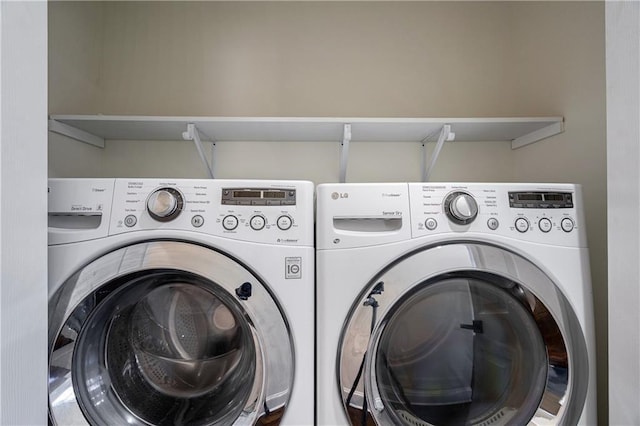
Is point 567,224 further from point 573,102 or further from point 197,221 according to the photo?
point 197,221

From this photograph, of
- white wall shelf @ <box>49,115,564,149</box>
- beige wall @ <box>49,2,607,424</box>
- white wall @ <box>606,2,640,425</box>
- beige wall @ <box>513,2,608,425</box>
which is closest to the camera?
white wall @ <box>606,2,640,425</box>

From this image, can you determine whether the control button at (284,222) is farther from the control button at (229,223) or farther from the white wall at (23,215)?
the white wall at (23,215)

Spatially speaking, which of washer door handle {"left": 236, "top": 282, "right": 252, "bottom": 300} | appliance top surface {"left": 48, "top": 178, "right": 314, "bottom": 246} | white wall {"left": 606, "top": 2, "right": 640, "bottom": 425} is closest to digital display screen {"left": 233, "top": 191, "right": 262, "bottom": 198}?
appliance top surface {"left": 48, "top": 178, "right": 314, "bottom": 246}

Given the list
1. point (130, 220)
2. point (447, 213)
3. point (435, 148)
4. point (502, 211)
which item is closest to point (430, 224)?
point (447, 213)

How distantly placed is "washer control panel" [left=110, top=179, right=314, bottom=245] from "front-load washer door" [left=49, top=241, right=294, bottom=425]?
0.21ft

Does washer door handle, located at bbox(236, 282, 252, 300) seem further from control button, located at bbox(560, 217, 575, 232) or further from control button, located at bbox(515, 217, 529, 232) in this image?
control button, located at bbox(560, 217, 575, 232)

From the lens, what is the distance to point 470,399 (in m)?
0.86

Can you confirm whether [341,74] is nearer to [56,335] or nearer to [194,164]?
[194,164]

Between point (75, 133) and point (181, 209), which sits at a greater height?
point (75, 133)

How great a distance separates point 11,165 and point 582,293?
4.44 ft

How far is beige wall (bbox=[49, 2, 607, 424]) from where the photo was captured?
144 centimetres

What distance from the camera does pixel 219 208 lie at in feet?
2.62

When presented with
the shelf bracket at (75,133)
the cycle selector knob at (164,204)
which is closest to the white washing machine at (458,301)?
the cycle selector knob at (164,204)

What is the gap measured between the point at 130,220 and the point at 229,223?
0.80 feet
